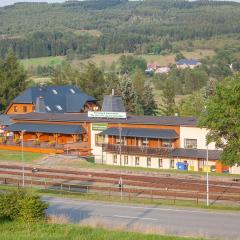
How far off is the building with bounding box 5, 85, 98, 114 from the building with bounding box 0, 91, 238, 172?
418 inches

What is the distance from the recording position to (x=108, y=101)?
65062 millimetres

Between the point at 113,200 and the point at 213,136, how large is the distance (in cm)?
729

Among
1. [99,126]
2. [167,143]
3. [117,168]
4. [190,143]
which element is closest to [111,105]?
[99,126]

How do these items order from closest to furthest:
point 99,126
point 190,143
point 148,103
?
point 190,143, point 99,126, point 148,103

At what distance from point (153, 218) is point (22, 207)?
30.8ft

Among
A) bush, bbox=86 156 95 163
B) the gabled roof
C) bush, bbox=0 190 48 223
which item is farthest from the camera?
the gabled roof

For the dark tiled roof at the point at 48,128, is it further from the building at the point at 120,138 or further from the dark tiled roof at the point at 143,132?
the dark tiled roof at the point at 143,132

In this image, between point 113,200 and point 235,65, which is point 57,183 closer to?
point 113,200

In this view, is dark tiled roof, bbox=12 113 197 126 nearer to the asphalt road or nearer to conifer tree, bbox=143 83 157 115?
the asphalt road

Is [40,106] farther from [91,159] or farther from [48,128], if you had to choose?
[91,159]

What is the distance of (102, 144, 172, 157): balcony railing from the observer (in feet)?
177

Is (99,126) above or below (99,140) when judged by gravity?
above

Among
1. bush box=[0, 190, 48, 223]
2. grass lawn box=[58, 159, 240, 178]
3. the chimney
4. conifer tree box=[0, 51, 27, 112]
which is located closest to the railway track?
grass lawn box=[58, 159, 240, 178]

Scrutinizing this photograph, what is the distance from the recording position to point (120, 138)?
56.3 m
